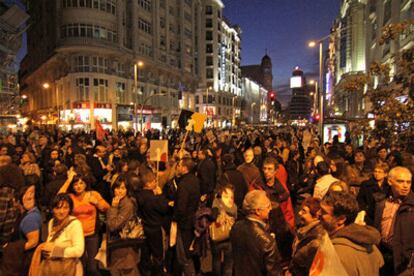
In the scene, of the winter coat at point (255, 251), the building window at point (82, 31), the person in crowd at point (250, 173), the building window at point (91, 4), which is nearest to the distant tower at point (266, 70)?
the building window at point (91, 4)

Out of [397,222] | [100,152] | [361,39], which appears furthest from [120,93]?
[397,222]

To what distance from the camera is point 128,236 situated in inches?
200

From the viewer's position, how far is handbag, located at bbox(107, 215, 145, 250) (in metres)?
4.97

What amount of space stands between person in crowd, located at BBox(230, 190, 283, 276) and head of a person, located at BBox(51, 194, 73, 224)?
1933mm

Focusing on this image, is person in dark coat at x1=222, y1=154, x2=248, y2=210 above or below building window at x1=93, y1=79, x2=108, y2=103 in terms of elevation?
below

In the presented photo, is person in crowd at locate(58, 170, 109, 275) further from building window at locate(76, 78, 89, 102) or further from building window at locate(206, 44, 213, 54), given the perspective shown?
building window at locate(206, 44, 213, 54)

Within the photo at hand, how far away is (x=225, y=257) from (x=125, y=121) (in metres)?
44.6

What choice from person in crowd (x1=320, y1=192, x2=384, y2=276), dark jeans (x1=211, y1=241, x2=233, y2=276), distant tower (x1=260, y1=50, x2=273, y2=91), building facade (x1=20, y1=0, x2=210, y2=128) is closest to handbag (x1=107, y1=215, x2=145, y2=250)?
dark jeans (x1=211, y1=241, x2=233, y2=276)

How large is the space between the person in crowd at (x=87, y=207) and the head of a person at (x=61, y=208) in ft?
3.57

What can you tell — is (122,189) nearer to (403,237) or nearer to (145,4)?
(403,237)

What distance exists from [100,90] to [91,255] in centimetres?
4159

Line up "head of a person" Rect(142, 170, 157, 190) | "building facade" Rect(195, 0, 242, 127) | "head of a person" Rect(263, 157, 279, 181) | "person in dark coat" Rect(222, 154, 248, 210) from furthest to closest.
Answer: "building facade" Rect(195, 0, 242, 127) → "person in dark coat" Rect(222, 154, 248, 210) → "head of a person" Rect(263, 157, 279, 181) → "head of a person" Rect(142, 170, 157, 190)

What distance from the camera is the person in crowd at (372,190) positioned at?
5.31 metres

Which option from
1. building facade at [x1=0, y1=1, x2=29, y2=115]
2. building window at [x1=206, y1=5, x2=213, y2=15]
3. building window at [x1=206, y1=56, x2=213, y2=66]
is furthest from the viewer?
building window at [x1=206, y1=56, x2=213, y2=66]
